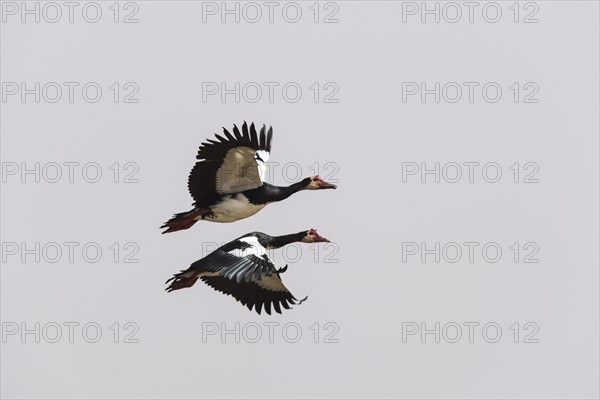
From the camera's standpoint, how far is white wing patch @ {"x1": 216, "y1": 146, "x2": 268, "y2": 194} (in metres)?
Answer: 25.0

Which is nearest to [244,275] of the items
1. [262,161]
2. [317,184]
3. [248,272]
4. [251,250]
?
[248,272]

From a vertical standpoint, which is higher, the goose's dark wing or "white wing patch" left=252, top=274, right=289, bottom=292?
the goose's dark wing

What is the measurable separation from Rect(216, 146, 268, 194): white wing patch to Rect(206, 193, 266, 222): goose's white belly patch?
140 mm

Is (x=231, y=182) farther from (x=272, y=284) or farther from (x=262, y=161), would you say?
(x=272, y=284)

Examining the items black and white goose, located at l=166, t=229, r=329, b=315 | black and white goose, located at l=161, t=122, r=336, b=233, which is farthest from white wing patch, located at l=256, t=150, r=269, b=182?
black and white goose, located at l=166, t=229, r=329, b=315

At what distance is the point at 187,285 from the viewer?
2484cm

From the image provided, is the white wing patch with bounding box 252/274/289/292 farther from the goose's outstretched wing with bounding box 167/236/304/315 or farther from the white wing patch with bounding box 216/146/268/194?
the white wing patch with bounding box 216/146/268/194

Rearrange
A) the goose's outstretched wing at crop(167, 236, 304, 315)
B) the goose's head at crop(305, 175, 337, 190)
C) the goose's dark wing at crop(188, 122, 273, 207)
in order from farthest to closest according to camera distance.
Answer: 1. the goose's head at crop(305, 175, 337, 190)
2. the goose's dark wing at crop(188, 122, 273, 207)
3. the goose's outstretched wing at crop(167, 236, 304, 315)

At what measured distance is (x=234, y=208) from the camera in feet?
84.0

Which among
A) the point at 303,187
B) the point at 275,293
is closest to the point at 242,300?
the point at 275,293

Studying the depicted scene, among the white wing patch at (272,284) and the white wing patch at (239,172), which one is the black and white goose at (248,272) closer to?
the white wing patch at (272,284)

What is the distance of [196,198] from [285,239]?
1.69 metres

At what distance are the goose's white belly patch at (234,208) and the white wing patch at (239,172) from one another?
0.46 ft

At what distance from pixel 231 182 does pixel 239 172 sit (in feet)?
0.83
